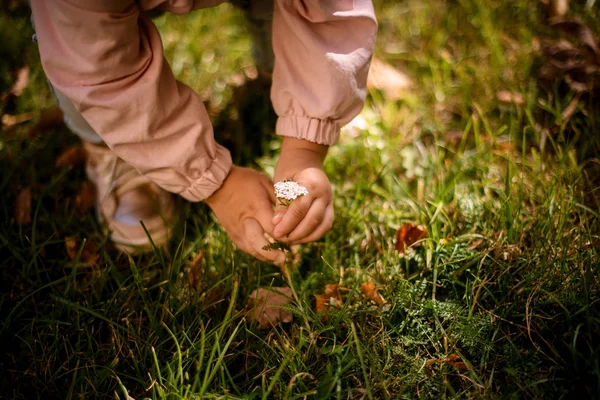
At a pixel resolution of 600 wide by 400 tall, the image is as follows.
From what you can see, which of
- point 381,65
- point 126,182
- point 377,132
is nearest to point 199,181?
point 126,182

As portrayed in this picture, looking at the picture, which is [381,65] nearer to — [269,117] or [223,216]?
[269,117]

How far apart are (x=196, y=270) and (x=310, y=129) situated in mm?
514

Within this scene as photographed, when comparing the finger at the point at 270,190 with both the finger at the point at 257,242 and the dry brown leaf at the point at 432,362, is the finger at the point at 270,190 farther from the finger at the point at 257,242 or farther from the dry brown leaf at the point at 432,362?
the dry brown leaf at the point at 432,362

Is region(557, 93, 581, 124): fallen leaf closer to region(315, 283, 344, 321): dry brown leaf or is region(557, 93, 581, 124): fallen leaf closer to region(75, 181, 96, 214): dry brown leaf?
region(315, 283, 344, 321): dry brown leaf

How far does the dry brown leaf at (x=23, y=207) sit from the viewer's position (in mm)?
1538

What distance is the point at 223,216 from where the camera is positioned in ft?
4.39

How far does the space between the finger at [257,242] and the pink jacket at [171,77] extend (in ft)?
0.47

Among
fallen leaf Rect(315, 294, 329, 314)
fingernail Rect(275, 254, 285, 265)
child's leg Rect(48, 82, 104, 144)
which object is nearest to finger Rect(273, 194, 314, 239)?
fingernail Rect(275, 254, 285, 265)

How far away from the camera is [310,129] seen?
1.29 meters

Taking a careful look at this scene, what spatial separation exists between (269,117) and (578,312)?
3.95ft

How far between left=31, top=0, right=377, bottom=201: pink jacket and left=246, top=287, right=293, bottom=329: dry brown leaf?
0.31 metres

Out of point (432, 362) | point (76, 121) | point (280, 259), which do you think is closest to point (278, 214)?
point (280, 259)

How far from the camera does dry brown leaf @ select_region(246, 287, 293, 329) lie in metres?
1.25

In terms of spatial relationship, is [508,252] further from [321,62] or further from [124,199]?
[124,199]
